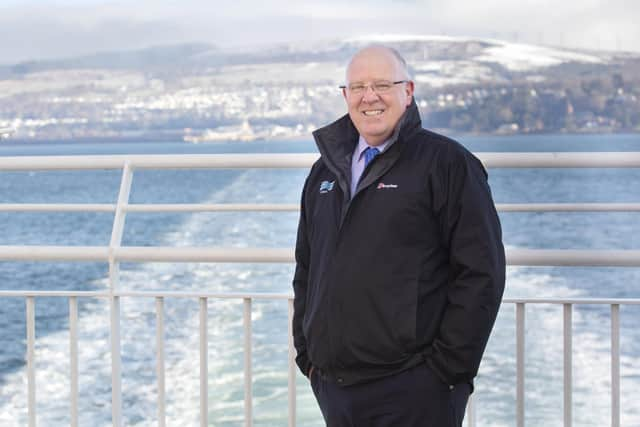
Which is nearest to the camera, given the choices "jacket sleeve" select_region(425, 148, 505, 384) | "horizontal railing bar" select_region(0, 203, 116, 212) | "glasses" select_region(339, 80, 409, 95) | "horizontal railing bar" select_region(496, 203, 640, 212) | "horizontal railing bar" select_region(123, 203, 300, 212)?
"jacket sleeve" select_region(425, 148, 505, 384)

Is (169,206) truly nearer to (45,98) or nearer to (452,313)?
(452,313)

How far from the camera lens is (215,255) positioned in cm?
267

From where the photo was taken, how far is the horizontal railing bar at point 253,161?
2.42m

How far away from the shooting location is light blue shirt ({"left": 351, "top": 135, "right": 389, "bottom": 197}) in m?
1.97

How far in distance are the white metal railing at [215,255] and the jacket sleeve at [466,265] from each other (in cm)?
50

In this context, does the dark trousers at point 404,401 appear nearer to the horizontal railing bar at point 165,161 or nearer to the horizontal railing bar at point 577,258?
the horizontal railing bar at point 577,258

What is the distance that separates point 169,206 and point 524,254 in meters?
1.05

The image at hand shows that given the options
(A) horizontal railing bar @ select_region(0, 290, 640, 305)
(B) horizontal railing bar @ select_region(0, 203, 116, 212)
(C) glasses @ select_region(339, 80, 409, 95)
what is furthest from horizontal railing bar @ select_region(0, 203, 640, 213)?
(C) glasses @ select_region(339, 80, 409, 95)

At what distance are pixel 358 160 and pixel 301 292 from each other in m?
0.38

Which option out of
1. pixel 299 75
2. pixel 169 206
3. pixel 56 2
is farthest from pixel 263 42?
pixel 169 206

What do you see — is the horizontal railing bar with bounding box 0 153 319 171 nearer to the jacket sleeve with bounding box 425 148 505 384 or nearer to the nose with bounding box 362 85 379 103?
the nose with bounding box 362 85 379 103

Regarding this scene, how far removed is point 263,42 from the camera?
60375mm

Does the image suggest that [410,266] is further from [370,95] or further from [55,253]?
[55,253]

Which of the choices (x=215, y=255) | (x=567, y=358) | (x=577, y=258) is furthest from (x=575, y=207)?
(x=215, y=255)
